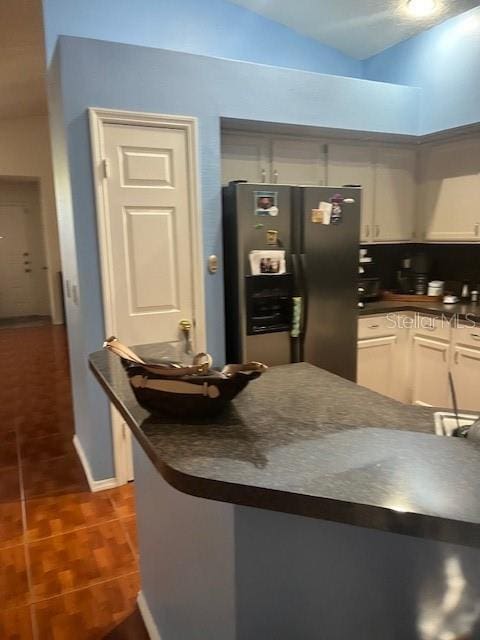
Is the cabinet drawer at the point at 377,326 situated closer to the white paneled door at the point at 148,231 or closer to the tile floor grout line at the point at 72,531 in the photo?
the white paneled door at the point at 148,231

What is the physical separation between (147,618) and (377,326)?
8.05 ft

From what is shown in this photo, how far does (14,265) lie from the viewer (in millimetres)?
8188

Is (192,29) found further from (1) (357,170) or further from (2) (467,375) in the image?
(2) (467,375)

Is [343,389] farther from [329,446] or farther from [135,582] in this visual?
[135,582]

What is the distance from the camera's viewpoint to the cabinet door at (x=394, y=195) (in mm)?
3736

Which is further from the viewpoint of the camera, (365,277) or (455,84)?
(365,277)

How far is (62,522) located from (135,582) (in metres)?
0.65

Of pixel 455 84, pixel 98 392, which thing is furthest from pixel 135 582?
pixel 455 84

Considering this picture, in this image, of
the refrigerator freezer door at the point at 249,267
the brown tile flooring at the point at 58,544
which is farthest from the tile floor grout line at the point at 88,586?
the refrigerator freezer door at the point at 249,267

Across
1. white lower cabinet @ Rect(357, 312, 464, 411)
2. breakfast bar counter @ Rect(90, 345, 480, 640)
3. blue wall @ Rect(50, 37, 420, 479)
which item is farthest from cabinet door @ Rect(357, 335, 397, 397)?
breakfast bar counter @ Rect(90, 345, 480, 640)

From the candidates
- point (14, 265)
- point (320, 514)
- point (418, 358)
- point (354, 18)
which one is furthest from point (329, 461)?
point (14, 265)

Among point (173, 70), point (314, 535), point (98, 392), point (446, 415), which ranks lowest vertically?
point (98, 392)

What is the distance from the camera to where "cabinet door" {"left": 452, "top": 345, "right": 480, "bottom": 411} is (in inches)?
124

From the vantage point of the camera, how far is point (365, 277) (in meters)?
4.05
